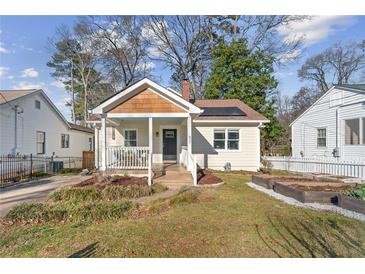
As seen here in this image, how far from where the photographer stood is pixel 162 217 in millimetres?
5691

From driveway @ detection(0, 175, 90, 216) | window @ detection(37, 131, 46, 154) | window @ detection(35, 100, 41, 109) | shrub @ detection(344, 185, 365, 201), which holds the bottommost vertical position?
driveway @ detection(0, 175, 90, 216)

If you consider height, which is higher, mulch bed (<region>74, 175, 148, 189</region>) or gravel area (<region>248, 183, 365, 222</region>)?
mulch bed (<region>74, 175, 148, 189</region>)

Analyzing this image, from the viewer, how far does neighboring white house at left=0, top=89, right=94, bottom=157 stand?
14.2 metres

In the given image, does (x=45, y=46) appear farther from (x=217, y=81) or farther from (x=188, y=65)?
(x=217, y=81)

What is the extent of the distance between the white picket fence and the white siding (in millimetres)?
3039

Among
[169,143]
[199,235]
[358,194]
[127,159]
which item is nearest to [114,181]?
[127,159]

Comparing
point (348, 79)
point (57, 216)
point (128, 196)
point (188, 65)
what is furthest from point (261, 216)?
A: point (348, 79)

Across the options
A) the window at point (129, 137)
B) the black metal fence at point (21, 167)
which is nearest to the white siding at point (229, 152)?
the window at point (129, 137)

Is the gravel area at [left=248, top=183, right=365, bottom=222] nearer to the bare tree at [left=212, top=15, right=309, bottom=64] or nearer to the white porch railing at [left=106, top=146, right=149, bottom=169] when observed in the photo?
the white porch railing at [left=106, top=146, right=149, bottom=169]

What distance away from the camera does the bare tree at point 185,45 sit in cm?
2920

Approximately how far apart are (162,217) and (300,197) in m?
4.36

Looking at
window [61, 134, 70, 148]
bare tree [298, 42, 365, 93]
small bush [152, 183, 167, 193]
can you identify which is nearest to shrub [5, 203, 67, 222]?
small bush [152, 183, 167, 193]

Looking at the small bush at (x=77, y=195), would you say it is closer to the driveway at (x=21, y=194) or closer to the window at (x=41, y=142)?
the driveway at (x=21, y=194)

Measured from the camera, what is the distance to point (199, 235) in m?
4.57
